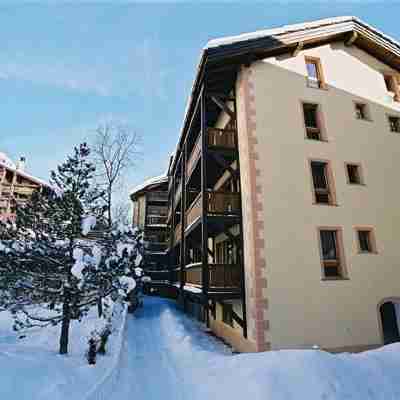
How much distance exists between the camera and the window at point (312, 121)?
11266mm

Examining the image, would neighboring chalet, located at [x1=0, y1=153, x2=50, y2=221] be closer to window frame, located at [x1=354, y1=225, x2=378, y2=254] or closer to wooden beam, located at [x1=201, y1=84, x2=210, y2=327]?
wooden beam, located at [x1=201, y1=84, x2=210, y2=327]

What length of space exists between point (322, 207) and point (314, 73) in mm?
6822

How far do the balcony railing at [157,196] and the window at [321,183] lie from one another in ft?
72.7

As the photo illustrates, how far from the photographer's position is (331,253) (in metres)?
9.80

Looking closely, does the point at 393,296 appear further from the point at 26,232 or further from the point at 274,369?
the point at 26,232

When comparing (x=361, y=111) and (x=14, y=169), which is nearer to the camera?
(x=361, y=111)

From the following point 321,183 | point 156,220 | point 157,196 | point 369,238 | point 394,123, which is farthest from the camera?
Answer: point 157,196

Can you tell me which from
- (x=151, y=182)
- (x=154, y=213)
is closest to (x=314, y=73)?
(x=151, y=182)

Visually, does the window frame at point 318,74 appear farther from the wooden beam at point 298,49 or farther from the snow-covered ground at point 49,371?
the snow-covered ground at point 49,371

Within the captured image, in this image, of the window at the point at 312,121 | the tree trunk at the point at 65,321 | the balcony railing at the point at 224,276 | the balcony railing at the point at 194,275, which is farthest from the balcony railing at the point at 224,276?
the window at the point at 312,121

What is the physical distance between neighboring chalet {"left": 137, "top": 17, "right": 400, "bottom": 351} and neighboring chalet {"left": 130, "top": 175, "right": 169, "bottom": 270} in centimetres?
1498

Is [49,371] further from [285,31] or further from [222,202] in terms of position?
[285,31]

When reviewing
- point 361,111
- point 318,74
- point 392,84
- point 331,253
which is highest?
point 392,84

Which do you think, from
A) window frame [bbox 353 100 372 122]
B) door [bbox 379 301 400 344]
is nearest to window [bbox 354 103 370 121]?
window frame [bbox 353 100 372 122]
